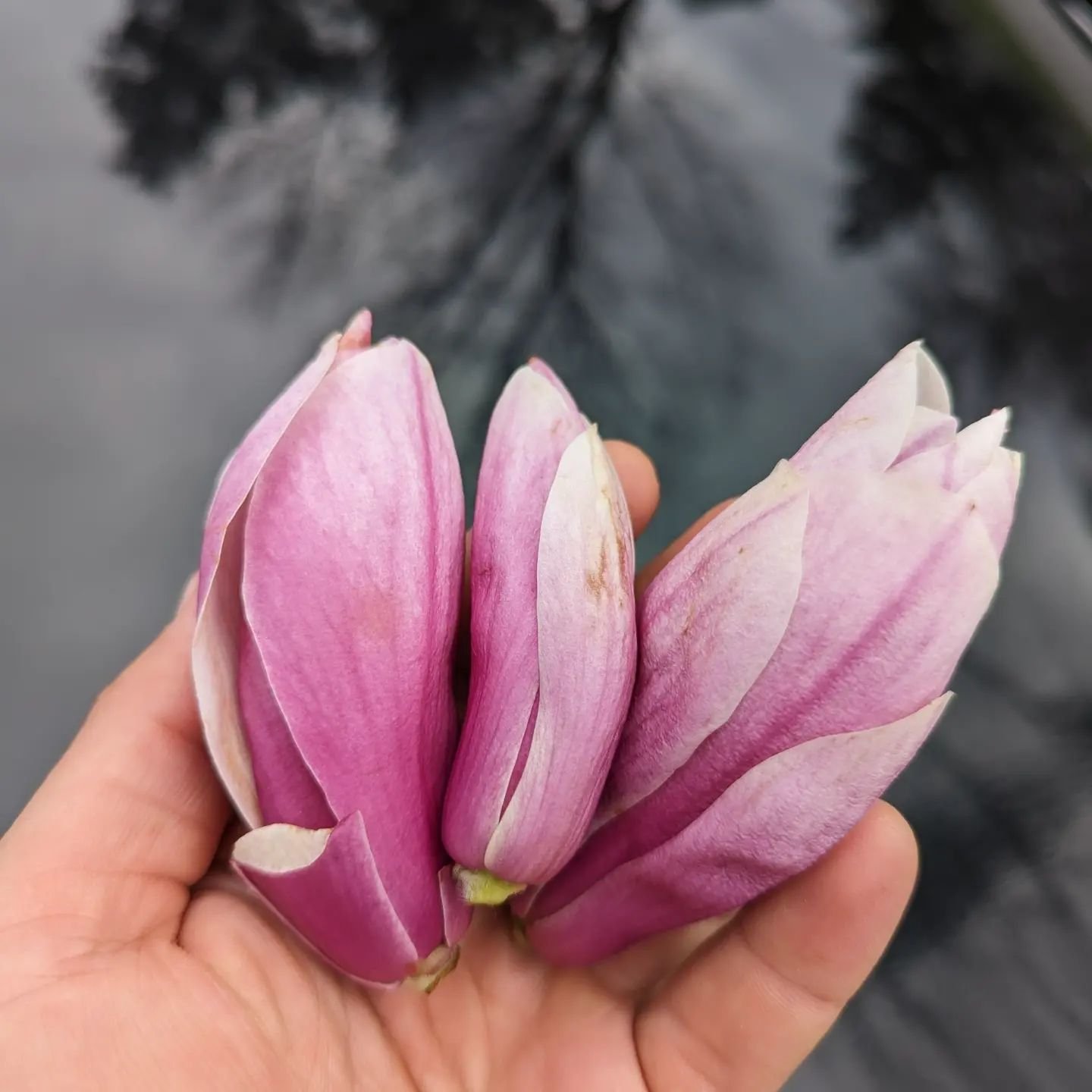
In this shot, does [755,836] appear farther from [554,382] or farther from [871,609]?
[554,382]

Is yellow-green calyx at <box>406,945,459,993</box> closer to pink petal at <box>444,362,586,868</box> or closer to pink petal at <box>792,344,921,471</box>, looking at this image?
pink petal at <box>444,362,586,868</box>

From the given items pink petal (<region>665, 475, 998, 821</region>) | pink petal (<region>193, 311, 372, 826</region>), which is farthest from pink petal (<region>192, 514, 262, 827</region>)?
pink petal (<region>665, 475, 998, 821</region>)

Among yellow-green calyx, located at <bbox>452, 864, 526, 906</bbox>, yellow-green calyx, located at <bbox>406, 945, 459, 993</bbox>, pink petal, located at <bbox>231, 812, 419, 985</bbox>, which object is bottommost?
yellow-green calyx, located at <bbox>406, 945, 459, 993</bbox>

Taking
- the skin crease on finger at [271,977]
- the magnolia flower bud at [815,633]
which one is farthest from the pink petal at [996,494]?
the skin crease on finger at [271,977]

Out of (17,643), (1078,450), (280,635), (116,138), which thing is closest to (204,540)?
(280,635)

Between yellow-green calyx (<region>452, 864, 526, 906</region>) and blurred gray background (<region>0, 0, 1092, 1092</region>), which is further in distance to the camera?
blurred gray background (<region>0, 0, 1092, 1092</region>)

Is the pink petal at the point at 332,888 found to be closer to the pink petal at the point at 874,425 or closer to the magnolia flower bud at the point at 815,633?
the magnolia flower bud at the point at 815,633
